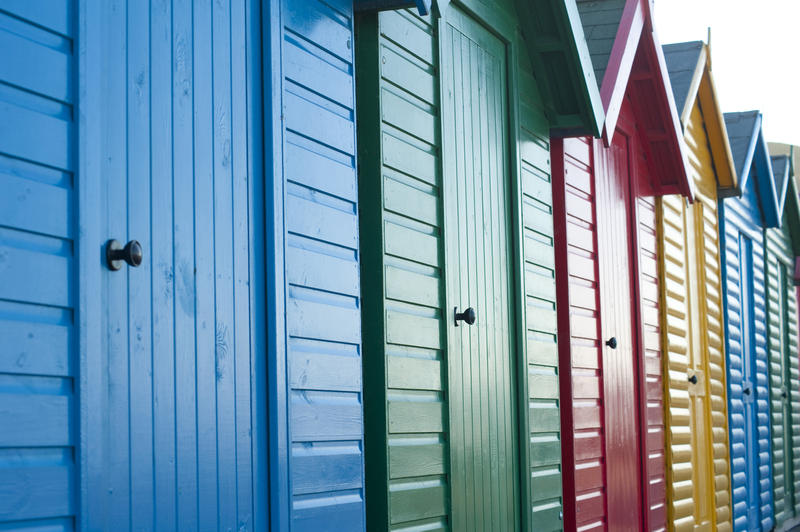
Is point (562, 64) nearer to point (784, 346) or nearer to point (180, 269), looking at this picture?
point (180, 269)

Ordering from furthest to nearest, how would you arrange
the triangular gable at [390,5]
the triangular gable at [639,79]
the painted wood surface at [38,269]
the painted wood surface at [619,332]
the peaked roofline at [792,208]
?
the peaked roofline at [792,208]
the painted wood surface at [619,332]
the triangular gable at [639,79]
the triangular gable at [390,5]
the painted wood surface at [38,269]

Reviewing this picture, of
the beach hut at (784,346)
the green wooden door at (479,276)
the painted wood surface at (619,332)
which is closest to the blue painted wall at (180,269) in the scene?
the green wooden door at (479,276)

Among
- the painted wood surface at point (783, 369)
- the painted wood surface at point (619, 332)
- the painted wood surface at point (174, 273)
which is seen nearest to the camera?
the painted wood surface at point (174, 273)

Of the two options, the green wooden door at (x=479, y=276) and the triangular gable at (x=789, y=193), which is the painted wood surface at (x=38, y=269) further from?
the triangular gable at (x=789, y=193)

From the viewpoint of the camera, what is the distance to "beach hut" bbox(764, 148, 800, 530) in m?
15.4

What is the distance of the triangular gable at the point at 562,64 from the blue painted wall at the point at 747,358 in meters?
5.91

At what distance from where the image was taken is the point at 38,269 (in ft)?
8.65

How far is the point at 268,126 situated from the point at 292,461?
1137 mm

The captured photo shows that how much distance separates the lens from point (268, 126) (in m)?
3.78

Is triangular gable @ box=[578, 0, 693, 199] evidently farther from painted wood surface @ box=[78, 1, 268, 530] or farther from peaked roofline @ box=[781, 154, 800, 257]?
peaked roofline @ box=[781, 154, 800, 257]

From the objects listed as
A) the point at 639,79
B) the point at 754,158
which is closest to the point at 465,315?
the point at 639,79

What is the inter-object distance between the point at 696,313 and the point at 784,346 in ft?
20.6

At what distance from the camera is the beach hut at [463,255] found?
15.6ft

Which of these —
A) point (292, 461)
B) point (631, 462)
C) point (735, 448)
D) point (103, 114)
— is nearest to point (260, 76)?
point (103, 114)
